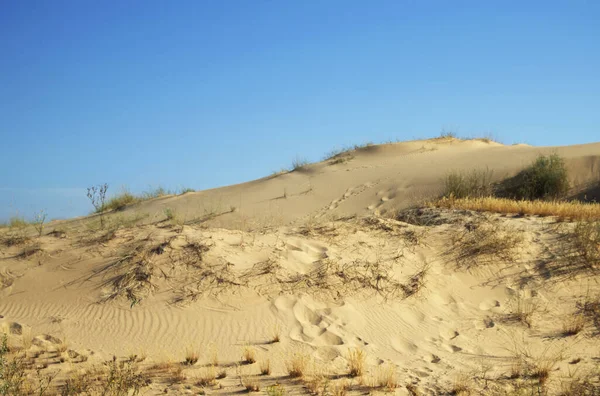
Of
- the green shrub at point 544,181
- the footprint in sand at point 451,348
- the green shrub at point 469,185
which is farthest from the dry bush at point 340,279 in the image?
the green shrub at point 544,181

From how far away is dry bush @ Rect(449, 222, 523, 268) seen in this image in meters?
8.79

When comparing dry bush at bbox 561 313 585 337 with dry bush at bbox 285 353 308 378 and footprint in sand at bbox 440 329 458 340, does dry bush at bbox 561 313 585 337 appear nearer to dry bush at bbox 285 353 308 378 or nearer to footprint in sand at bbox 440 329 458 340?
footprint in sand at bbox 440 329 458 340

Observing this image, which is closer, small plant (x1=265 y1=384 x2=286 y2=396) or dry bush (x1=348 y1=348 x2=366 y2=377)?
small plant (x1=265 y1=384 x2=286 y2=396)

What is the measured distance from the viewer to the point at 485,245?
29.3 feet

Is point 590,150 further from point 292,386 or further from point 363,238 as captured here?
point 292,386

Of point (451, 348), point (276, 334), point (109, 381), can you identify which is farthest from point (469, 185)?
point (109, 381)

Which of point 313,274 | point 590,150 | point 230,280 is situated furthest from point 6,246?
point 590,150

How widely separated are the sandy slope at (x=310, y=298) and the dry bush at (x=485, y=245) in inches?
2.2

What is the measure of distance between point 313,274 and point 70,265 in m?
3.37

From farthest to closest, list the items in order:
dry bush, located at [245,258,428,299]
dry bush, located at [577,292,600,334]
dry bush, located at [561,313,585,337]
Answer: dry bush, located at [245,258,428,299]
dry bush, located at [577,292,600,334]
dry bush, located at [561,313,585,337]

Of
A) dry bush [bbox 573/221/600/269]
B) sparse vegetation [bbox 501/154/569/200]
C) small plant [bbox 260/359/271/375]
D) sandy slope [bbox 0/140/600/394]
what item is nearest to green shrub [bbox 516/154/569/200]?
sparse vegetation [bbox 501/154/569/200]

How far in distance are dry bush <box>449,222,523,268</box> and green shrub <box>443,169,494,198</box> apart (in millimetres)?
4980

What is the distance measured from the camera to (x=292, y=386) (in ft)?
17.2

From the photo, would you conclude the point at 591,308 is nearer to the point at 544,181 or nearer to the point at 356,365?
the point at 356,365
